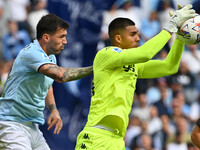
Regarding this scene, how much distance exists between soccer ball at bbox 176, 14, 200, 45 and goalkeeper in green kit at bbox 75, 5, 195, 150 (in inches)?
3.4

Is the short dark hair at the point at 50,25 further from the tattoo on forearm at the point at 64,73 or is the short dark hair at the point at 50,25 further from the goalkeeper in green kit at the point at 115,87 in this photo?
the goalkeeper in green kit at the point at 115,87

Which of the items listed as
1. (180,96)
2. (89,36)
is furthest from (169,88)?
(89,36)

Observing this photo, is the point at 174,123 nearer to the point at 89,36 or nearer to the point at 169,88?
the point at 169,88

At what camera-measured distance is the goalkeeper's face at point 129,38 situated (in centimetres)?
501

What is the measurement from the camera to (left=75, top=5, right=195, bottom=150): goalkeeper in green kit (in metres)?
4.59

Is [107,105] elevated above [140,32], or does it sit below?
above

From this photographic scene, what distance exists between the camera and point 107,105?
15.3 ft

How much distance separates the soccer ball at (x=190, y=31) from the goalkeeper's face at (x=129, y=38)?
534mm

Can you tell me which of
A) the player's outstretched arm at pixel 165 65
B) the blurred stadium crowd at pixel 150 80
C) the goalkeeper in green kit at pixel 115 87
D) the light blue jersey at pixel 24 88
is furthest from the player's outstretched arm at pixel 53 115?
the blurred stadium crowd at pixel 150 80

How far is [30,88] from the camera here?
5.00m

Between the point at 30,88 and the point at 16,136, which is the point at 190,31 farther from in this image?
the point at 16,136

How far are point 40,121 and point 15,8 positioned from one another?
181 inches

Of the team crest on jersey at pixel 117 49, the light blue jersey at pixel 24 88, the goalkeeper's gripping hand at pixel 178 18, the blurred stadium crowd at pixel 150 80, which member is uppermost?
the goalkeeper's gripping hand at pixel 178 18

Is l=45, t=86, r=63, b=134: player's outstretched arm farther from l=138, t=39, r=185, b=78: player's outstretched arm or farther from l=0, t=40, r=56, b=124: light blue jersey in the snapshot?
l=138, t=39, r=185, b=78: player's outstretched arm
